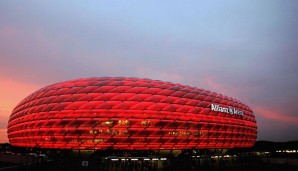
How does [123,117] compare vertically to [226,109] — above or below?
below

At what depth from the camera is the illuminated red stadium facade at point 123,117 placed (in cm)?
4728

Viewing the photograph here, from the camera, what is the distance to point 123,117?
157 ft

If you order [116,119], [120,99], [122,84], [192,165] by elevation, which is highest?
[122,84]

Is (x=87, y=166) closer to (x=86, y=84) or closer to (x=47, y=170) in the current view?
(x=47, y=170)

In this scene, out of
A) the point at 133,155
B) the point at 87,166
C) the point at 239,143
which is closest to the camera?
the point at 87,166

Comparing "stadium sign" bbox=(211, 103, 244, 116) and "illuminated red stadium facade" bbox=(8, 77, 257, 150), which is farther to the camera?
"stadium sign" bbox=(211, 103, 244, 116)

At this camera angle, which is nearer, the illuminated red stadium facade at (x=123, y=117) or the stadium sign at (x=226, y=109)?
the illuminated red stadium facade at (x=123, y=117)

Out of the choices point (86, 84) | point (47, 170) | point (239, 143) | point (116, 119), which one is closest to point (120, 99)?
point (116, 119)

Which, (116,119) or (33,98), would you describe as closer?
(116,119)

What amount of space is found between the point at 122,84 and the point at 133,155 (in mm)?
14944

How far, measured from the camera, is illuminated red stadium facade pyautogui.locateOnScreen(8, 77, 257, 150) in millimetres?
47281

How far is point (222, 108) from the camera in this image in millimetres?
59969

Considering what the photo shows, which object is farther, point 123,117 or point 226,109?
point 226,109

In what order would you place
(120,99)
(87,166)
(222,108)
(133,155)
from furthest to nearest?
(222,108) < (120,99) < (133,155) < (87,166)
